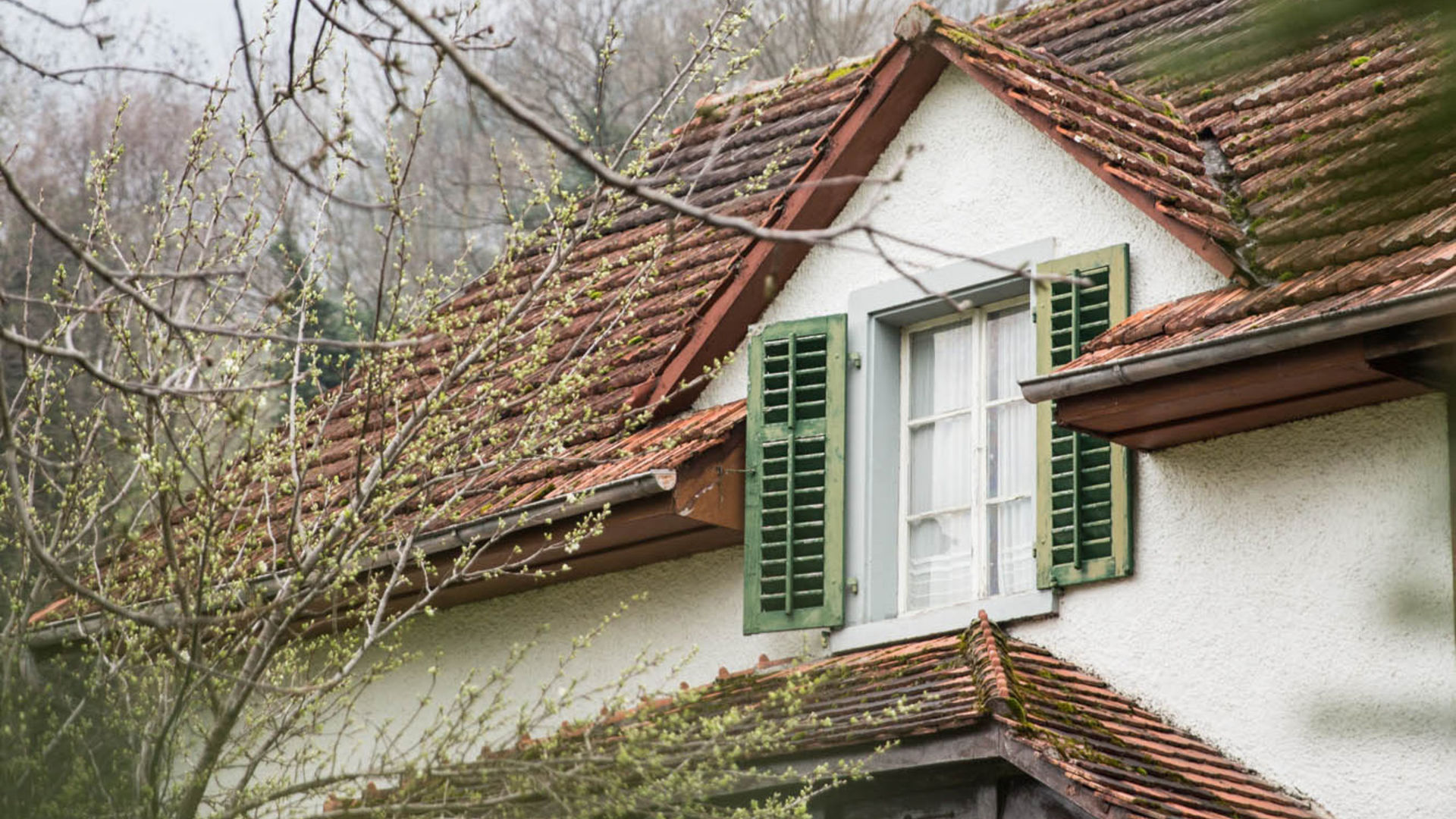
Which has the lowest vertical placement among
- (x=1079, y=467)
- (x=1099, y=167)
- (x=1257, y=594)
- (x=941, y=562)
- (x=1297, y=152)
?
(x=1297, y=152)

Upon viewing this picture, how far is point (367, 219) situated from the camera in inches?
1216

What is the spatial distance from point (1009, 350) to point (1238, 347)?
1.69 metres

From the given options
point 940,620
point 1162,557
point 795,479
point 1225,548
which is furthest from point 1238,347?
point 795,479

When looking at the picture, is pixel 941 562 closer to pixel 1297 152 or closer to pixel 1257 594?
pixel 1257 594

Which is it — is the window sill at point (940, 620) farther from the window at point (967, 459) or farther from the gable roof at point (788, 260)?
the gable roof at point (788, 260)

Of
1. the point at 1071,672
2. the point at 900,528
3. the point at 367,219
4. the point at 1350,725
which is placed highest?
the point at 367,219

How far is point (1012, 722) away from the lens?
603cm

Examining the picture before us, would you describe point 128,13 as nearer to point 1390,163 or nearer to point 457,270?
point 457,270

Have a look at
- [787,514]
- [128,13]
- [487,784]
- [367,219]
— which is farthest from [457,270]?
[367,219]

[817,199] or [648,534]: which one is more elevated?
[817,199]

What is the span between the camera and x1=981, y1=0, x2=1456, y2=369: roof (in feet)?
3.91

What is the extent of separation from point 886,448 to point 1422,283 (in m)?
2.71

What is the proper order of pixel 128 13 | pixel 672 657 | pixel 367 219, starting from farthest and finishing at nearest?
pixel 367 219 → pixel 128 13 → pixel 672 657

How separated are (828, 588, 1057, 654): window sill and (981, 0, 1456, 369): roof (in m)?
1.03
